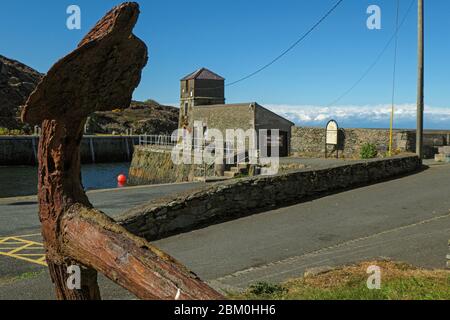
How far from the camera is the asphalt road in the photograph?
7394mm

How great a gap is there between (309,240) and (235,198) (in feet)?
8.53

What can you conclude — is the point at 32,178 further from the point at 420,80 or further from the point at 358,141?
the point at 420,80

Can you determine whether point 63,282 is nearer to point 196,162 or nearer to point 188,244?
point 188,244

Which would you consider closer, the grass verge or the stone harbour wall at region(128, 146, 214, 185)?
the grass verge

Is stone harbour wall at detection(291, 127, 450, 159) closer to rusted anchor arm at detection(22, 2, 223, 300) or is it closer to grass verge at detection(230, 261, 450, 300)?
grass verge at detection(230, 261, 450, 300)

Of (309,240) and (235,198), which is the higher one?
(235,198)

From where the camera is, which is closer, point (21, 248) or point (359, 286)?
point (359, 286)

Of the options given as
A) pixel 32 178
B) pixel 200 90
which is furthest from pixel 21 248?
pixel 200 90

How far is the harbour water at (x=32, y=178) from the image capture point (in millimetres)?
39781

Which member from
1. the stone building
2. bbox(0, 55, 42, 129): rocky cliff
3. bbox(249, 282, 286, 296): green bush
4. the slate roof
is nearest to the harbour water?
the stone building

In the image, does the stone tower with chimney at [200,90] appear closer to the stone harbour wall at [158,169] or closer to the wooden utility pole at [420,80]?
the stone harbour wall at [158,169]

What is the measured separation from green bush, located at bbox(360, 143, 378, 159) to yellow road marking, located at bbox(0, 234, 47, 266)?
17.7 metres

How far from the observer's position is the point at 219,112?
39250 millimetres

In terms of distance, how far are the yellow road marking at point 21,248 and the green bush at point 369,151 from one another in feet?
58.0
